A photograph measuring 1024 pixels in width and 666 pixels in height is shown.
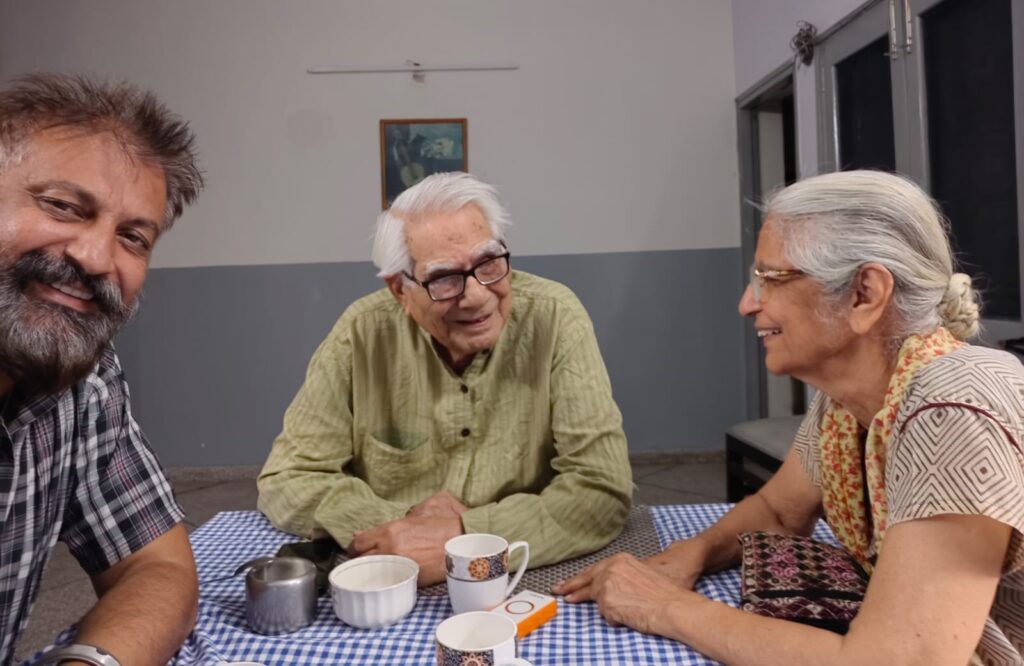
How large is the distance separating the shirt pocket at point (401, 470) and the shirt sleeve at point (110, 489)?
0.49 m

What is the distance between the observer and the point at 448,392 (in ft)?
5.71

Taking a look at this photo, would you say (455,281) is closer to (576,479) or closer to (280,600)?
(576,479)

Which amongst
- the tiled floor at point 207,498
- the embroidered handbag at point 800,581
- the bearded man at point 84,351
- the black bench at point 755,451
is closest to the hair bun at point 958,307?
the embroidered handbag at point 800,581

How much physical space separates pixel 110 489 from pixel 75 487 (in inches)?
2.1

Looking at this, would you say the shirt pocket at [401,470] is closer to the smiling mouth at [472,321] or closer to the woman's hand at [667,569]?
the smiling mouth at [472,321]

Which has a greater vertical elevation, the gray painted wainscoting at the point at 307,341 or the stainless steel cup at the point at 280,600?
the gray painted wainscoting at the point at 307,341

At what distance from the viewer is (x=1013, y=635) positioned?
3.60 feet

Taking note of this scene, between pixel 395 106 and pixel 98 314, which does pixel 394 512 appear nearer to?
pixel 98 314

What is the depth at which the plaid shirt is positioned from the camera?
1.09 m

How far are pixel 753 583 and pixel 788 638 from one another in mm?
167

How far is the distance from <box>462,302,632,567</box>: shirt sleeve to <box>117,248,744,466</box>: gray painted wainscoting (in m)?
3.00

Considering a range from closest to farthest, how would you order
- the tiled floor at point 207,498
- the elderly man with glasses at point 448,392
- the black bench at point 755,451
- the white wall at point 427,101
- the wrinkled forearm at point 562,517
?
1. the wrinkled forearm at point 562,517
2. the elderly man with glasses at point 448,392
3. the black bench at point 755,451
4. the tiled floor at point 207,498
5. the white wall at point 427,101

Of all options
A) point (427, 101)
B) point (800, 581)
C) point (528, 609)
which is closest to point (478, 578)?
point (528, 609)

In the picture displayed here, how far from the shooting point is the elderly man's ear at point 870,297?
113 cm
